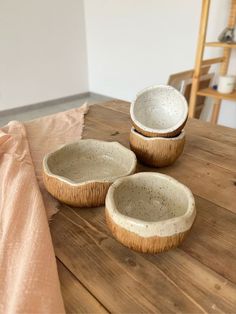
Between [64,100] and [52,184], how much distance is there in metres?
2.87

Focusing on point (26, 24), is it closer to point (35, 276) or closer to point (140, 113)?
point (140, 113)

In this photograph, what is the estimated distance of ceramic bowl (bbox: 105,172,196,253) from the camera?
39 cm

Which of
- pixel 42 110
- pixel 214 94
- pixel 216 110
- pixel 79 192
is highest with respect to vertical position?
pixel 79 192

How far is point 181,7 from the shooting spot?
212cm

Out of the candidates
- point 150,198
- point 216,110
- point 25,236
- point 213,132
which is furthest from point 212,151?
point 216,110

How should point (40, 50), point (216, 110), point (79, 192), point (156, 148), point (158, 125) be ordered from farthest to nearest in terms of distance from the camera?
1. point (40, 50)
2. point (216, 110)
3. point (158, 125)
4. point (156, 148)
5. point (79, 192)

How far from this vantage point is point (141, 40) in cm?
254

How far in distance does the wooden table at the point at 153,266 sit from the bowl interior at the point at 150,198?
5 centimetres

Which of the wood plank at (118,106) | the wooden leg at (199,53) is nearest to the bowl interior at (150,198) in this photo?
the wood plank at (118,106)

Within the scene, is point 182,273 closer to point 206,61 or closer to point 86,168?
point 86,168

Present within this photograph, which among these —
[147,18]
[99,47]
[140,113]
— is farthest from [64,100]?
[140,113]

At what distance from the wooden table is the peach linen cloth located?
0.03m

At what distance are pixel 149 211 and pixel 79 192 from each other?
0.13 metres

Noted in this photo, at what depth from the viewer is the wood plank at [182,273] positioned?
360 millimetres
